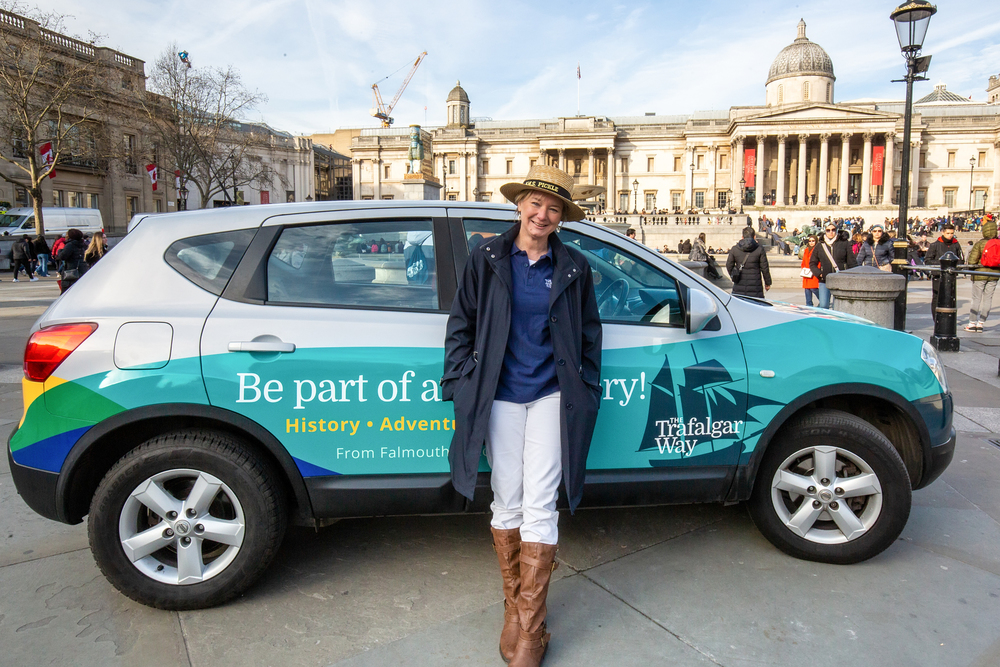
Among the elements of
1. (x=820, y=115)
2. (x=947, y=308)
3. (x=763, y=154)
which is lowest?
(x=947, y=308)

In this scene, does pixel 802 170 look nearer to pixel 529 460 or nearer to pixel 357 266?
pixel 357 266

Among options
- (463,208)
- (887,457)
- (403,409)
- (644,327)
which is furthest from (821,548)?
(463,208)

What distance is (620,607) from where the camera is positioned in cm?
317

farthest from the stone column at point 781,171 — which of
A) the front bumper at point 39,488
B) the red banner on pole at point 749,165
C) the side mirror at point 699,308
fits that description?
the front bumper at point 39,488

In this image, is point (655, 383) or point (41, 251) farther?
point (41, 251)

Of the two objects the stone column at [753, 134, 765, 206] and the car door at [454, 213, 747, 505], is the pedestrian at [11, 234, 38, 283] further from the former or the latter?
the stone column at [753, 134, 765, 206]

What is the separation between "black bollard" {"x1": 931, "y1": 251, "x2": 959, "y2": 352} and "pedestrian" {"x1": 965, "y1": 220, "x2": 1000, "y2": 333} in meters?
2.04

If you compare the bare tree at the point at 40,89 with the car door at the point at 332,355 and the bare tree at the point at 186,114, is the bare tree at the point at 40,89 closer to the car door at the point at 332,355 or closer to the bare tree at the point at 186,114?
the bare tree at the point at 186,114

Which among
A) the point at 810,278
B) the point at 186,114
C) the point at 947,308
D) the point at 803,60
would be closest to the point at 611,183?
the point at 803,60

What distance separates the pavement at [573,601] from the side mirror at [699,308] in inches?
50.6

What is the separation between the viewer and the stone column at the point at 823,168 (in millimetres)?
76500

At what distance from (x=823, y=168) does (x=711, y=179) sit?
40.0ft

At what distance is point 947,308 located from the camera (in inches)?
390

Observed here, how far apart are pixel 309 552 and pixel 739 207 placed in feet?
248
